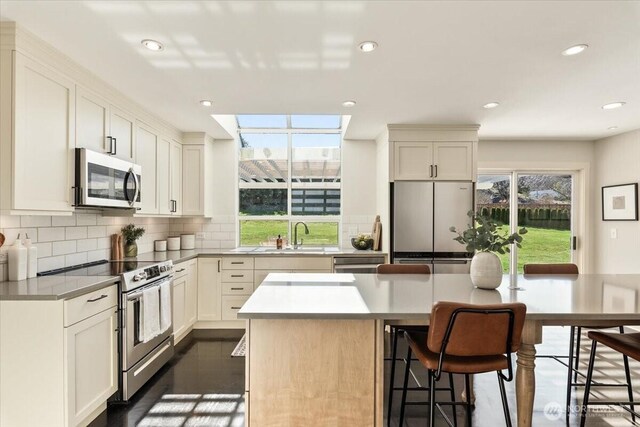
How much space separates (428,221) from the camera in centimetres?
409

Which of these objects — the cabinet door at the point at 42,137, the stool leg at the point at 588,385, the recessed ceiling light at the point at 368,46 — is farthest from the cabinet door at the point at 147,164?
the stool leg at the point at 588,385

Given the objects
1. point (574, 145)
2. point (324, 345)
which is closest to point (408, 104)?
point (324, 345)

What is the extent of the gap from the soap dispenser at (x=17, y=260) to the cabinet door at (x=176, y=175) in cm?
196

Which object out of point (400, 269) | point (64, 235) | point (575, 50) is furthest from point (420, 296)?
point (64, 235)

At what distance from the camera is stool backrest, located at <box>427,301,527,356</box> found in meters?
1.58

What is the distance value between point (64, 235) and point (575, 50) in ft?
12.8

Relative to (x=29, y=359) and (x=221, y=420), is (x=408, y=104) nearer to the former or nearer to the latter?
(x=221, y=420)

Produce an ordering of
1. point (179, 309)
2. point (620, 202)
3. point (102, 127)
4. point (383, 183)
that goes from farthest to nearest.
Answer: point (620, 202), point (383, 183), point (179, 309), point (102, 127)

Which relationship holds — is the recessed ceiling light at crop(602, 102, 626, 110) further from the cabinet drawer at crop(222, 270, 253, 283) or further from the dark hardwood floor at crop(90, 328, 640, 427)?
the cabinet drawer at crop(222, 270, 253, 283)

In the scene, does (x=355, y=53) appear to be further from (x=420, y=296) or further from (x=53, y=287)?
(x=53, y=287)

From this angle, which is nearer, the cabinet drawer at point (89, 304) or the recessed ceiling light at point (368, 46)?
the cabinet drawer at point (89, 304)

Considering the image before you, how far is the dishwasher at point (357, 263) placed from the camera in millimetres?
4180

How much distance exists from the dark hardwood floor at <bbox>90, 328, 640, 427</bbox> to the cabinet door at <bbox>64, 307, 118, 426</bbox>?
24 centimetres

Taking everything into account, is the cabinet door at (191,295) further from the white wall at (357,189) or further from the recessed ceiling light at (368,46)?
the recessed ceiling light at (368,46)
